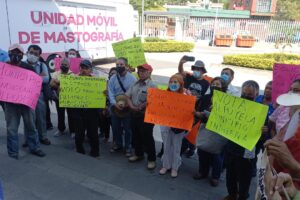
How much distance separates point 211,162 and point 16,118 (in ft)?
9.58

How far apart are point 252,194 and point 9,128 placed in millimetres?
3572

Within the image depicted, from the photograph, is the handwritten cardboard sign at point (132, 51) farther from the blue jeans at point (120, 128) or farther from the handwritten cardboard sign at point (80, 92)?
the blue jeans at point (120, 128)

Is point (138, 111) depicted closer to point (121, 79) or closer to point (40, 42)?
point (121, 79)

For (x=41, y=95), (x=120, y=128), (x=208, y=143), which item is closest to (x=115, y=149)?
(x=120, y=128)

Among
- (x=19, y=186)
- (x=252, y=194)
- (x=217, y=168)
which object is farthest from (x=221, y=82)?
(x=19, y=186)

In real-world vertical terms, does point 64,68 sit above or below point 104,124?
above

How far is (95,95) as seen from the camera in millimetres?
4840

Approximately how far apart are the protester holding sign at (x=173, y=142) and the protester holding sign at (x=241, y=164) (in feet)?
2.79

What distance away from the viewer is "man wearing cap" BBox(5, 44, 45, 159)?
4241mm

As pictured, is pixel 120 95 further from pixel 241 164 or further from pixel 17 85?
pixel 241 164

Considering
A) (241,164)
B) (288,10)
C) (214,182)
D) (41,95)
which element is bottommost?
(214,182)

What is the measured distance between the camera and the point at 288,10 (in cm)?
3631

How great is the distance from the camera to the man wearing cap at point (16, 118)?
4241 mm

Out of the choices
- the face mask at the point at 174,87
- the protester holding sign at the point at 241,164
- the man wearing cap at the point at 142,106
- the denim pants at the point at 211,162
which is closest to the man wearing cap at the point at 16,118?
the man wearing cap at the point at 142,106
